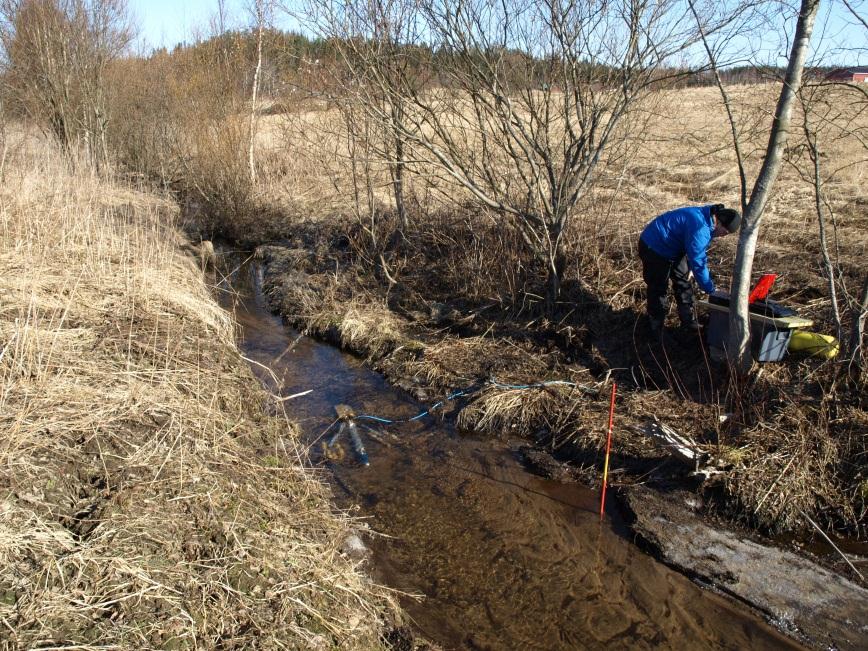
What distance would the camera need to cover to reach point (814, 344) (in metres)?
5.34

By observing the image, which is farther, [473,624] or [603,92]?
[603,92]

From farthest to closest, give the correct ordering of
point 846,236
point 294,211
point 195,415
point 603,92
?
point 294,211 < point 846,236 < point 603,92 < point 195,415

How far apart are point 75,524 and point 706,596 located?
359 centimetres

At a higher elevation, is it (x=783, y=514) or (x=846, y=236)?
(x=846, y=236)

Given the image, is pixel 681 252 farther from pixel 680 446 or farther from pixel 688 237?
pixel 680 446

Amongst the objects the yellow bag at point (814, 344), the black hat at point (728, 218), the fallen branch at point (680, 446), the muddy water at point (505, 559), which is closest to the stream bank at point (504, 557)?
the muddy water at point (505, 559)

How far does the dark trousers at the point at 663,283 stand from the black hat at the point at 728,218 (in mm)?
498

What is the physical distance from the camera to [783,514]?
15.2 feet

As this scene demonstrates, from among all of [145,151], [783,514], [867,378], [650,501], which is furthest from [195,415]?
[145,151]

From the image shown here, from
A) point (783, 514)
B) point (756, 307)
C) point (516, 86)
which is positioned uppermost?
point (516, 86)

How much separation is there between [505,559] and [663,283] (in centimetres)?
317

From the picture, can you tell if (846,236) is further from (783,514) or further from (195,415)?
(195,415)

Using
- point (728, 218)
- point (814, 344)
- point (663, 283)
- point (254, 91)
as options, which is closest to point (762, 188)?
point (728, 218)

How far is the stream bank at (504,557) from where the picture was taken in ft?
12.8
